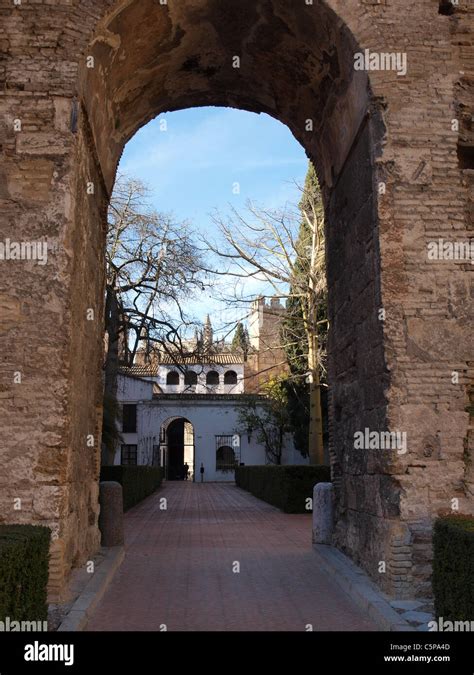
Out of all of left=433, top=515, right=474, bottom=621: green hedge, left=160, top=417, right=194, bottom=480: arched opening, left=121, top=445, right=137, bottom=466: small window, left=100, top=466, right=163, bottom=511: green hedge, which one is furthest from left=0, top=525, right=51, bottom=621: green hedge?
left=160, top=417, right=194, bottom=480: arched opening

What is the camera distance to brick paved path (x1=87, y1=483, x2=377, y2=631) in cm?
556

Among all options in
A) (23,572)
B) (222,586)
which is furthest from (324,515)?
(23,572)

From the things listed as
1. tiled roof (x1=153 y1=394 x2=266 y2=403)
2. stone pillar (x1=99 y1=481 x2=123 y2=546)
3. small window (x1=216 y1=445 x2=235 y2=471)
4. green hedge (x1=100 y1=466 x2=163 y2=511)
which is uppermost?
tiled roof (x1=153 y1=394 x2=266 y2=403)

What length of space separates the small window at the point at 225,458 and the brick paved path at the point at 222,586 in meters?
26.2

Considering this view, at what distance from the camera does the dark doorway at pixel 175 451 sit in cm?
4269

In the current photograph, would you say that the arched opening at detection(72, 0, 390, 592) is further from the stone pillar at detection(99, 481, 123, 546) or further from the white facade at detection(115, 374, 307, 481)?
the white facade at detection(115, 374, 307, 481)

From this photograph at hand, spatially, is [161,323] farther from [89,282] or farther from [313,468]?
[89,282]

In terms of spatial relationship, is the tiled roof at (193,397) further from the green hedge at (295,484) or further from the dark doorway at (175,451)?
the green hedge at (295,484)

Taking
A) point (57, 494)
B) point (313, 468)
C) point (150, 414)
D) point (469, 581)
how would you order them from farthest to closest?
point (150, 414) < point (313, 468) < point (57, 494) < point (469, 581)

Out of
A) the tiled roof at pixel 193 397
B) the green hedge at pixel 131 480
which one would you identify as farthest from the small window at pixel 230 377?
the green hedge at pixel 131 480

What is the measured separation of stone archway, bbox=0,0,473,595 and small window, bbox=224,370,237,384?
1516 inches

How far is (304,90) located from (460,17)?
2.30 meters

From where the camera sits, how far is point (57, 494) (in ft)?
19.2
